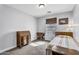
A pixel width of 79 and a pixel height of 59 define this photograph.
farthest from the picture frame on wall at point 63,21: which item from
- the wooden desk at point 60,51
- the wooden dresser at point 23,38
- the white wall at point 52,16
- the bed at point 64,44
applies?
the wooden dresser at point 23,38

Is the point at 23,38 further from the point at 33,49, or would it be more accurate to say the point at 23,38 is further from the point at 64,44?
the point at 64,44

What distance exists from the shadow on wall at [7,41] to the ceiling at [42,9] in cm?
45

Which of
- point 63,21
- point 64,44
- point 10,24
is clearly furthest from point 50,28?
point 10,24

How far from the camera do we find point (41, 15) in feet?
4.50

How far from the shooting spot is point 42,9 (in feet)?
4.29

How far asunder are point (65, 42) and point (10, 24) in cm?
96

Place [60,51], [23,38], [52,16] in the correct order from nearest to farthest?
[60,51] < [52,16] < [23,38]

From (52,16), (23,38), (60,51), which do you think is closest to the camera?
(60,51)

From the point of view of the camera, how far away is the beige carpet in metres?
1.26

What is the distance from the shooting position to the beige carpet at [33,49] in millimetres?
1257

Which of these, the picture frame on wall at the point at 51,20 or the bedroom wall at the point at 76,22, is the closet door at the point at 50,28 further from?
the bedroom wall at the point at 76,22
